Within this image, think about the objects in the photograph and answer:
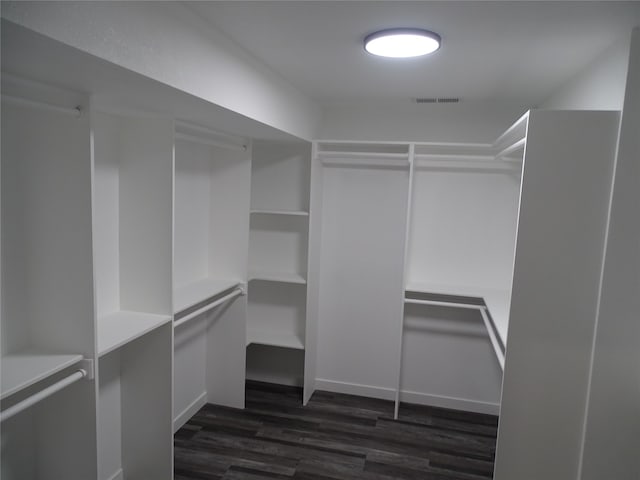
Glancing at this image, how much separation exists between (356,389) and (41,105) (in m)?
3.21

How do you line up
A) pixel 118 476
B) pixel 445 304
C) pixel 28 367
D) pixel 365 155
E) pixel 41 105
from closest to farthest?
pixel 41 105, pixel 28 367, pixel 118 476, pixel 445 304, pixel 365 155

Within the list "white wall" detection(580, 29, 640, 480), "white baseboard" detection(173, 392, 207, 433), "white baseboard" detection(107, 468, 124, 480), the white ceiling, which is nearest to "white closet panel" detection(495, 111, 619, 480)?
"white wall" detection(580, 29, 640, 480)

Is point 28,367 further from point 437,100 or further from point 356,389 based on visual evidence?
point 437,100

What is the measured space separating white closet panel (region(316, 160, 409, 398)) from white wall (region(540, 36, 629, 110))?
1364 millimetres

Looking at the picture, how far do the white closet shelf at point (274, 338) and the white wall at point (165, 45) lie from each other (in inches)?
71.7

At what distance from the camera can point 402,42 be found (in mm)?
1941

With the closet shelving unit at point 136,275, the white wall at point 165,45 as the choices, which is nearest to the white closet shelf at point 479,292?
the white wall at point 165,45

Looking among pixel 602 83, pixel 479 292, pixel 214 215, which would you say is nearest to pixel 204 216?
pixel 214 215

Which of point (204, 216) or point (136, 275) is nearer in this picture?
point (136, 275)

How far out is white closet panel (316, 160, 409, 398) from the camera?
3746mm

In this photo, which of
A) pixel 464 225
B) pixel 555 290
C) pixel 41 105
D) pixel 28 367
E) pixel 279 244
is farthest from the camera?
pixel 279 244

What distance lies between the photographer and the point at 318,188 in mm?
3682

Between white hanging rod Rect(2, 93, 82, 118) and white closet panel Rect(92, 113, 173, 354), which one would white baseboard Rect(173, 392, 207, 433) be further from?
white hanging rod Rect(2, 93, 82, 118)

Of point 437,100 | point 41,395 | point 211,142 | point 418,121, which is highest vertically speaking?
point 437,100
